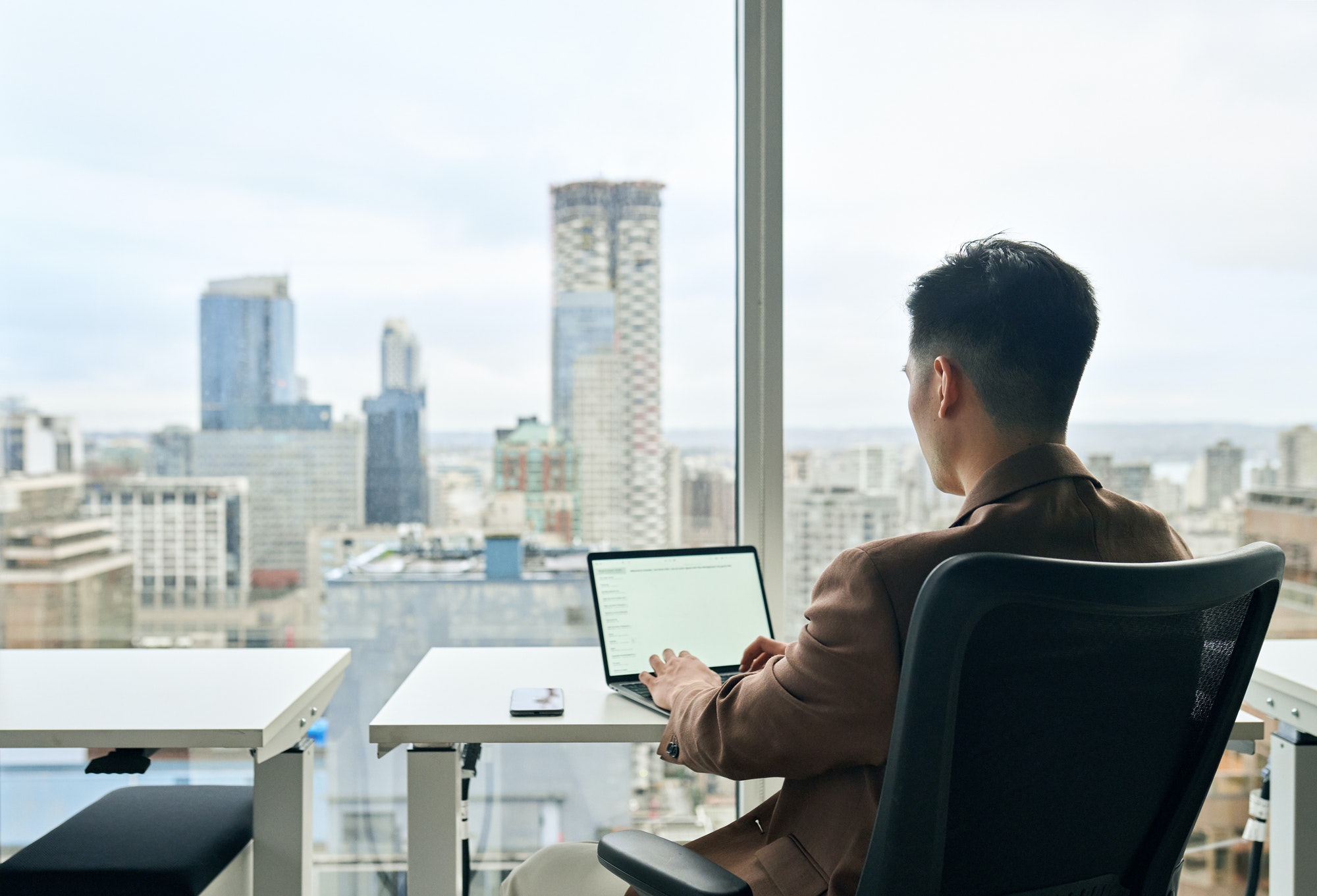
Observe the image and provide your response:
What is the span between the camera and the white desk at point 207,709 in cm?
149

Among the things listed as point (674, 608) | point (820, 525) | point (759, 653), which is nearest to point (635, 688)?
point (674, 608)

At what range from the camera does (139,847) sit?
160 centimetres

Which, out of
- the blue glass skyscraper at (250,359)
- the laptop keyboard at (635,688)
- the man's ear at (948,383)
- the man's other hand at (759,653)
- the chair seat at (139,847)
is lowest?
the chair seat at (139,847)

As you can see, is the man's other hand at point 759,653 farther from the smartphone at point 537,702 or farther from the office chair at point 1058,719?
the office chair at point 1058,719

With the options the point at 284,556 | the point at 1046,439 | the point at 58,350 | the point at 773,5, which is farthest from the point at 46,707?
the point at 773,5

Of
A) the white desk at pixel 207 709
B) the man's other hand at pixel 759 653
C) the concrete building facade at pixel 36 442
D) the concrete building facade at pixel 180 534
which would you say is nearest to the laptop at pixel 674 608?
the man's other hand at pixel 759 653

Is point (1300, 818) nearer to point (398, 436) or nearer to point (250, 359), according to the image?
point (398, 436)

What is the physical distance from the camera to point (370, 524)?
93.4 inches

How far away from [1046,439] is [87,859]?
5.29 ft

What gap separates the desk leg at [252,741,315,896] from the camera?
1.69m

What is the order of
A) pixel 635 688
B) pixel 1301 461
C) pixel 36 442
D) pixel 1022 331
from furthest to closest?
pixel 1301 461 → pixel 36 442 → pixel 635 688 → pixel 1022 331

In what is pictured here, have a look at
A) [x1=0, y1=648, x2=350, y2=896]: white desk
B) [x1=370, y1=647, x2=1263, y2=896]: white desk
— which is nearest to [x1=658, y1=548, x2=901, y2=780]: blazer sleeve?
[x1=370, y1=647, x2=1263, y2=896]: white desk

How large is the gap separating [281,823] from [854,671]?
1.23m

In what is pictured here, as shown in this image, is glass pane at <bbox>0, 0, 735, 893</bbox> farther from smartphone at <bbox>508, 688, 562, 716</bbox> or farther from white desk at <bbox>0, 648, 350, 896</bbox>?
smartphone at <bbox>508, 688, 562, 716</bbox>
